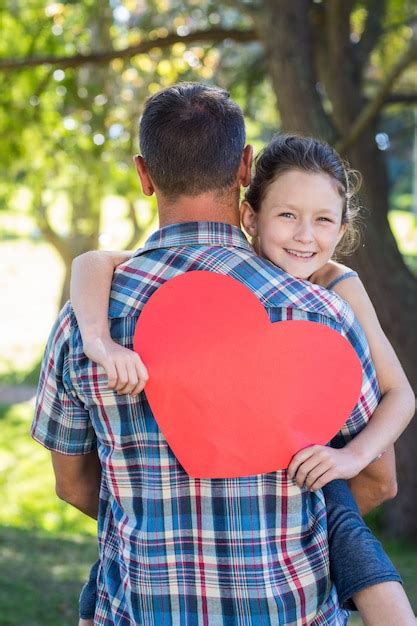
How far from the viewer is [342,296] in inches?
84.3

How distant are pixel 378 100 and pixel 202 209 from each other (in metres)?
4.09

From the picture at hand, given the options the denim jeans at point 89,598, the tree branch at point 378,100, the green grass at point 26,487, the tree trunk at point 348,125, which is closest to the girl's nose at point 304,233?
the denim jeans at point 89,598

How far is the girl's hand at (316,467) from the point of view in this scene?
6.06ft

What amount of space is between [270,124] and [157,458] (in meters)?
13.3

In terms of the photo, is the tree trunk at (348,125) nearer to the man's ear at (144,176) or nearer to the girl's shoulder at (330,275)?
the girl's shoulder at (330,275)

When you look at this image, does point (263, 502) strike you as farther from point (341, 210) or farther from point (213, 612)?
point (341, 210)

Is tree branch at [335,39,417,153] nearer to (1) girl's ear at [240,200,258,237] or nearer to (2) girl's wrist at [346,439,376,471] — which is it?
(1) girl's ear at [240,200,258,237]

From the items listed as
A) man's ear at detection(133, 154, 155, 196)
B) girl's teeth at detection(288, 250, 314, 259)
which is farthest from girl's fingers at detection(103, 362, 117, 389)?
girl's teeth at detection(288, 250, 314, 259)

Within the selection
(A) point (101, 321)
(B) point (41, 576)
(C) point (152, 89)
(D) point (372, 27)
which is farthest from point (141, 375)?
(C) point (152, 89)

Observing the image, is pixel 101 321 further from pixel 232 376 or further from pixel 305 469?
pixel 305 469

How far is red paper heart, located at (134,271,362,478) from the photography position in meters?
1.84

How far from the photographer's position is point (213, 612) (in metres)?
1.87

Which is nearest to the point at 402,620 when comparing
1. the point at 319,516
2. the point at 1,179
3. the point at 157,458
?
the point at 319,516

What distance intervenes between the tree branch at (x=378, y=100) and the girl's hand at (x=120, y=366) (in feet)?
13.7
